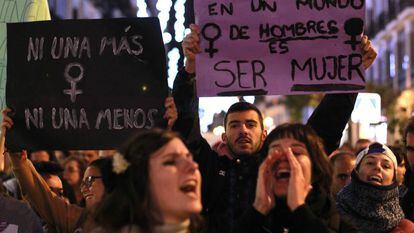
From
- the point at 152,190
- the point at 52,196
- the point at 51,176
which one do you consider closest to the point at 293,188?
the point at 152,190

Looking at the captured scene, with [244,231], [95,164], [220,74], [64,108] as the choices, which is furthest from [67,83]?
[244,231]

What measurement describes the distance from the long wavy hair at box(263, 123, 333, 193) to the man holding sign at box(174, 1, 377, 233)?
0.66 meters

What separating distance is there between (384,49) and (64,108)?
156 feet

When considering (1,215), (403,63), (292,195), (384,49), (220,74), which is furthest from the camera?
(384,49)

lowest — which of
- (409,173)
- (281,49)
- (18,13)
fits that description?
(409,173)

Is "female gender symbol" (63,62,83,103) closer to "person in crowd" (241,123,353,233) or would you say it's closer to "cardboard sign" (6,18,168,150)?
"cardboard sign" (6,18,168,150)

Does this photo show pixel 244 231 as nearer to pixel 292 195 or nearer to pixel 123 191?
pixel 292 195

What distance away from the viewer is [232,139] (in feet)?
18.1

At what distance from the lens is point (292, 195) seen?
411cm

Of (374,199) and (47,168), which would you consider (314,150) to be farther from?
(47,168)

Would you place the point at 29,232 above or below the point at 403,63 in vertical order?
below

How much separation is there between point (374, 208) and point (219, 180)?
32.4 inches

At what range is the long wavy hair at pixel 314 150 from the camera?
4.41 metres

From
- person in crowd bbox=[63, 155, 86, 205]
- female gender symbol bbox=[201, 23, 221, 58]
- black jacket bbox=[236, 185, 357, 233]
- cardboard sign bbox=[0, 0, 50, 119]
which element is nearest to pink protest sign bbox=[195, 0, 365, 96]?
female gender symbol bbox=[201, 23, 221, 58]
